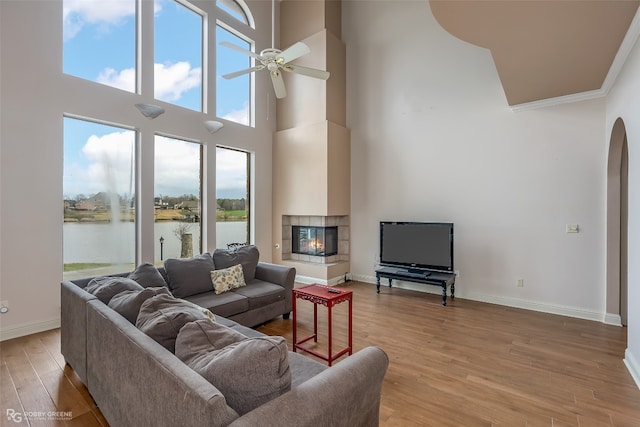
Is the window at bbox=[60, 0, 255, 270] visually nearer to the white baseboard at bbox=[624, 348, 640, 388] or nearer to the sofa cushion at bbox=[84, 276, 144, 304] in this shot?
the sofa cushion at bbox=[84, 276, 144, 304]

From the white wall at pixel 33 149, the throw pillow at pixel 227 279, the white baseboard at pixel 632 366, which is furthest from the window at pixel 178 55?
the white baseboard at pixel 632 366

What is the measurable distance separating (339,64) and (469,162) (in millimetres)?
3138

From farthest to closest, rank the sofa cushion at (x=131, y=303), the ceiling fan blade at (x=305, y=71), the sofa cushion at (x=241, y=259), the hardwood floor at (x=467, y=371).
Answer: the sofa cushion at (x=241, y=259) < the ceiling fan blade at (x=305, y=71) < the hardwood floor at (x=467, y=371) < the sofa cushion at (x=131, y=303)

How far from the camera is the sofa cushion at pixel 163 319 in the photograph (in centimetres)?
161

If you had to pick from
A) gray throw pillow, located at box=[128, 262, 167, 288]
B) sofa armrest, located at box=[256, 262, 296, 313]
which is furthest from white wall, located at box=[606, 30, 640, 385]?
gray throw pillow, located at box=[128, 262, 167, 288]

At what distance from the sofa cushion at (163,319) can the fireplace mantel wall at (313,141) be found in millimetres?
3951

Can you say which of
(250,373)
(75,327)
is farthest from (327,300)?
(75,327)

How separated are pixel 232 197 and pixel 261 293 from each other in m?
2.68

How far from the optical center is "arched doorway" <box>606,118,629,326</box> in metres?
3.82

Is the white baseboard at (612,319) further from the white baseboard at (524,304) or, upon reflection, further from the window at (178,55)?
the window at (178,55)

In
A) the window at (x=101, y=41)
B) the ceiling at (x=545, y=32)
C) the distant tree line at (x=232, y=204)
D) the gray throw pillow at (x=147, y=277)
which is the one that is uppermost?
the window at (x=101, y=41)

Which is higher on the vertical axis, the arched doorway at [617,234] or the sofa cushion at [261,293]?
the arched doorway at [617,234]

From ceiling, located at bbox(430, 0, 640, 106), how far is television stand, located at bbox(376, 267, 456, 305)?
281cm

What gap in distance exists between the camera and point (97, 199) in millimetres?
4281
